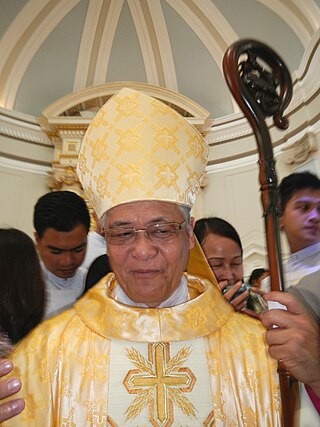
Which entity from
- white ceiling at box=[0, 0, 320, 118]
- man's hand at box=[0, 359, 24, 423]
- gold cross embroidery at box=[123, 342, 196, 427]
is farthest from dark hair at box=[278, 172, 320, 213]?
white ceiling at box=[0, 0, 320, 118]

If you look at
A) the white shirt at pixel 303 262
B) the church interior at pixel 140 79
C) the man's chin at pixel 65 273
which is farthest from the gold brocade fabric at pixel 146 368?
the church interior at pixel 140 79

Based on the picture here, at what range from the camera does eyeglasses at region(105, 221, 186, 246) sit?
146cm

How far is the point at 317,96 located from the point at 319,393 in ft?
16.9

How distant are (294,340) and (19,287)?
123cm

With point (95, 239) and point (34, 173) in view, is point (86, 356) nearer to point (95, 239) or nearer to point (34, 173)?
point (95, 239)

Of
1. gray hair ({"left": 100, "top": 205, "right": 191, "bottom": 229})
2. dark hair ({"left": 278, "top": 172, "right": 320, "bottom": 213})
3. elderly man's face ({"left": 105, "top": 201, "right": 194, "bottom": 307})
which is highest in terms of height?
dark hair ({"left": 278, "top": 172, "right": 320, "bottom": 213})

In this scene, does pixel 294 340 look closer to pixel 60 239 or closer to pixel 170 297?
pixel 170 297

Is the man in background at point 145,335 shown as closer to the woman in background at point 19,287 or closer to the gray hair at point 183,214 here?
the gray hair at point 183,214

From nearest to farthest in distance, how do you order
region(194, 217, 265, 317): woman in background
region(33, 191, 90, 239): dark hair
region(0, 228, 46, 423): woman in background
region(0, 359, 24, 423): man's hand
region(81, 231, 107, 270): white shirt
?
1. region(0, 359, 24, 423): man's hand
2. region(0, 228, 46, 423): woman in background
3. region(194, 217, 265, 317): woman in background
4. region(33, 191, 90, 239): dark hair
5. region(81, 231, 107, 270): white shirt

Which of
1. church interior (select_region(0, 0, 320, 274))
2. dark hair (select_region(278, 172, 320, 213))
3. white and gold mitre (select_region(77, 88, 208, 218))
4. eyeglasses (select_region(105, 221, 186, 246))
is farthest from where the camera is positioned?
church interior (select_region(0, 0, 320, 274))

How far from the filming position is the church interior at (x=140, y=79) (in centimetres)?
655

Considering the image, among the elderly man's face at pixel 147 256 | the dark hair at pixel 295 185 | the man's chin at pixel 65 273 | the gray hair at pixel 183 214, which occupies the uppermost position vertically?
the dark hair at pixel 295 185

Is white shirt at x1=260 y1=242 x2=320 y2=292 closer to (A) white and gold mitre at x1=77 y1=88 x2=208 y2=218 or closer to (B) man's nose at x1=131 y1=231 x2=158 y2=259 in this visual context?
(A) white and gold mitre at x1=77 y1=88 x2=208 y2=218

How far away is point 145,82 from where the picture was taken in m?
7.75
